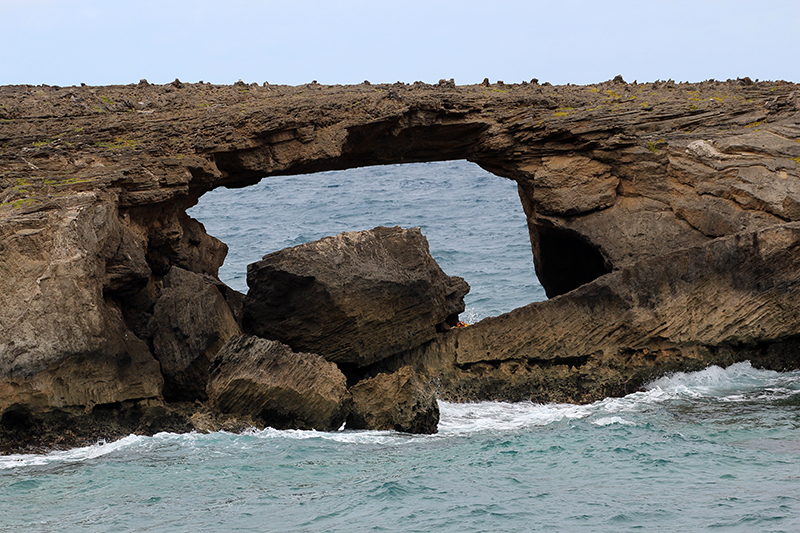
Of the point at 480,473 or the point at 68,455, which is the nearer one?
the point at 480,473

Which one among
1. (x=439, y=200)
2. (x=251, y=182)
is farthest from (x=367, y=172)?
(x=251, y=182)

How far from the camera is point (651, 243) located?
22.1m

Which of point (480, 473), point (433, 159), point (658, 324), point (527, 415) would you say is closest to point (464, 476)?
point (480, 473)

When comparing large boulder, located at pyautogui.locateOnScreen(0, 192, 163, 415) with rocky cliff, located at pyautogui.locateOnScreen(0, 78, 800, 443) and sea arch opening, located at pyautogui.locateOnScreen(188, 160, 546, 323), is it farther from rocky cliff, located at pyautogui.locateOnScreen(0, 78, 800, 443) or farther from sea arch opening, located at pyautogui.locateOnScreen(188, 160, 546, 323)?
sea arch opening, located at pyautogui.locateOnScreen(188, 160, 546, 323)

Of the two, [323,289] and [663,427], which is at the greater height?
[323,289]

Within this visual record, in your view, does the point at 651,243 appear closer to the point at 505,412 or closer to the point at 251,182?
the point at 505,412

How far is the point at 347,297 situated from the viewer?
19797mm

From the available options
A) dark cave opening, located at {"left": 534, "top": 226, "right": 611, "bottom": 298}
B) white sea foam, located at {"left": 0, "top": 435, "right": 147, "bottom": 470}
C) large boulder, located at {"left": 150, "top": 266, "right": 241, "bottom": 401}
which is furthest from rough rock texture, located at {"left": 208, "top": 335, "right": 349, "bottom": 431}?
dark cave opening, located at {"left": 534, "top": 226, "right": 611, "bottom": 298}

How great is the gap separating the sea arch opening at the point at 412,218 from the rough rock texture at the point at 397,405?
18971 millimetres

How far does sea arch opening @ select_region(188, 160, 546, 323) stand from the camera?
4984 centimetres

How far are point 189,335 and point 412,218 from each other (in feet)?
159

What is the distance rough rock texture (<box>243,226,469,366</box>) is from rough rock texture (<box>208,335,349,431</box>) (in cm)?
186

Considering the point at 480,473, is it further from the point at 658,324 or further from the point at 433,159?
the point at 433,159

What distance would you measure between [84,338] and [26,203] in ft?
11.4
